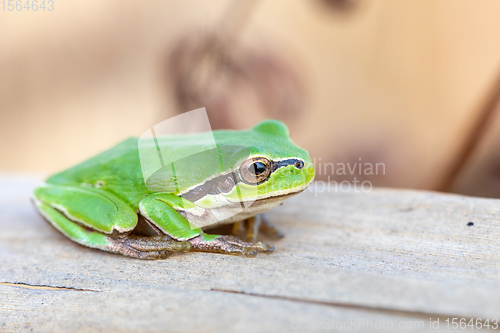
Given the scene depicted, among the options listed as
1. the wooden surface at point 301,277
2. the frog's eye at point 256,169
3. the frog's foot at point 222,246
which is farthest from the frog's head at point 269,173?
the wooden surface at point 301,277

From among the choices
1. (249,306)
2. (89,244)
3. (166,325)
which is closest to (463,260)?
(249,306)

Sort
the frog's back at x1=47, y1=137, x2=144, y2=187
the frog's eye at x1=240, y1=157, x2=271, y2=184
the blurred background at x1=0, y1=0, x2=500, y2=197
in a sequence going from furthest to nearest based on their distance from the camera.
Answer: the blurred background at x1=0, y1=0, x2=500, y2=197
the frog's back at x1=47, y1=137, x2=144, y2=187
the frog's eye at x1=240, y1=157, x2=271, y2=184

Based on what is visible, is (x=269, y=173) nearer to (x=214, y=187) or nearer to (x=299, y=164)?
(x=299, y=164)

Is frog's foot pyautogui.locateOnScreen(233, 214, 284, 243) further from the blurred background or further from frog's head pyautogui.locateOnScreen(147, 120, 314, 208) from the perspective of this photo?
the blurred background

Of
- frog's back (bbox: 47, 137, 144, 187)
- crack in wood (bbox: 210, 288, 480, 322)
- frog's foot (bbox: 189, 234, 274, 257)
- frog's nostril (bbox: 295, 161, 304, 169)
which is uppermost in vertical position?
frog's nostril (bbox: 295, 161, 304, 169)

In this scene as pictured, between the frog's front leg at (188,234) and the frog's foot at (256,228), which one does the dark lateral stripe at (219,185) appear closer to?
the frog's front leg at (188,234)

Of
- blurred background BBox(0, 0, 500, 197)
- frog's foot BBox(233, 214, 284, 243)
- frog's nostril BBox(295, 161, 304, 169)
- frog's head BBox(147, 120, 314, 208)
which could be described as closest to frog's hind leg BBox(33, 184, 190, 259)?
frog's head BBox(147, 120, 314, 208)

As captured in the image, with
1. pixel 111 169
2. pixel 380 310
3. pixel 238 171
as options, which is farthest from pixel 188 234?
pixel 380 310
